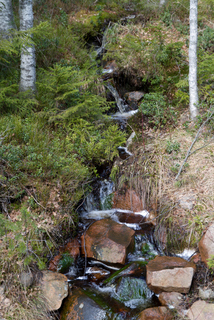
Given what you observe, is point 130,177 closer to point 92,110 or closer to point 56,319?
point 92,110

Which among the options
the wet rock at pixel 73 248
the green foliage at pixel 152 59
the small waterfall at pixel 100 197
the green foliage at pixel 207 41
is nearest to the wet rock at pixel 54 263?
the wet rock at pixel 73 248

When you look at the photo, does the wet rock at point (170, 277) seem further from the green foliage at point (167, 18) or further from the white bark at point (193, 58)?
the green foliage at point (167, 18)

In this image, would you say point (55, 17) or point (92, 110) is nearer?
point (92, 110)

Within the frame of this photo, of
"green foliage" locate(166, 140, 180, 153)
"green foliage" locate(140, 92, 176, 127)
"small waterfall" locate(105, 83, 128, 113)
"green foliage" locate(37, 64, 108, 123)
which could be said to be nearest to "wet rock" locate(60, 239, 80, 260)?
"green foliage" locate(37, 64, 108, 123)

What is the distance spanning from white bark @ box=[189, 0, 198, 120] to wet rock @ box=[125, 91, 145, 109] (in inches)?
77.9

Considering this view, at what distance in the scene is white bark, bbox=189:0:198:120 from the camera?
225 inches

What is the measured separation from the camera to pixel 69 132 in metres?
5.66

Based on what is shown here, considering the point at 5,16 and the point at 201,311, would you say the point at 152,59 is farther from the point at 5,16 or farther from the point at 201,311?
the point at 201,311

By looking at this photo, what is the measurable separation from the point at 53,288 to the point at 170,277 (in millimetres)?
1698

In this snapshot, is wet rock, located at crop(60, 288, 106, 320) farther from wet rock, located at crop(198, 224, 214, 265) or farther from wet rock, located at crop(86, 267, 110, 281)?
wet rock, located at crop(198, 224, 214, 265)

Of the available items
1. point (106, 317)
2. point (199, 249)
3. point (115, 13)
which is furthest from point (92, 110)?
point (115, 13)

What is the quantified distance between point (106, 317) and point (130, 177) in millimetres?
2772

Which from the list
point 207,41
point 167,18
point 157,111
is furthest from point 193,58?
point 167,18

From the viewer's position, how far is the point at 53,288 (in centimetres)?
346
